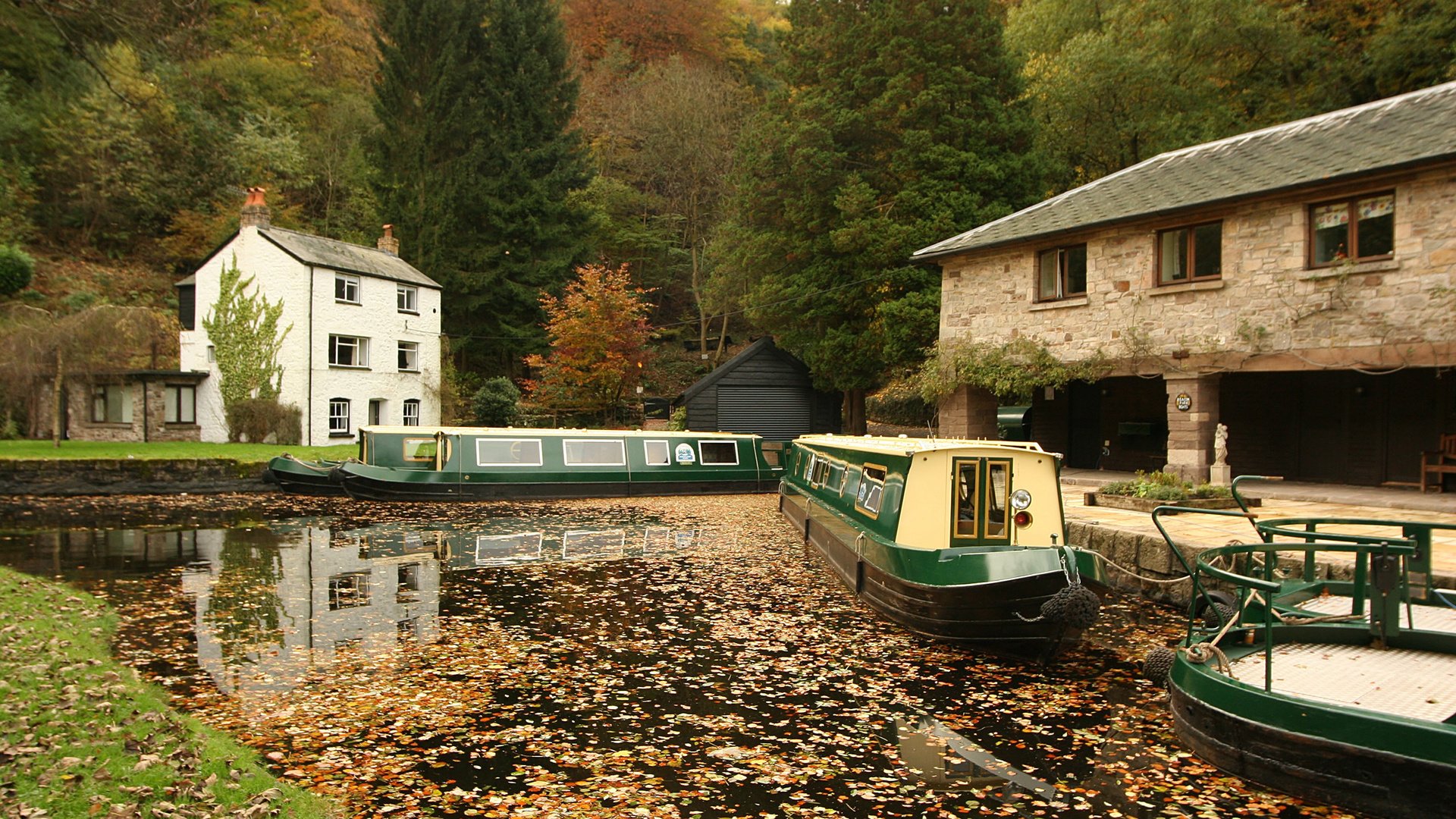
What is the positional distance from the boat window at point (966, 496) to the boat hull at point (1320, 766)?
11.7 ft

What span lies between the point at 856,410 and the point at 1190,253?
1355 cm

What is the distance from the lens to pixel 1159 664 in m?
7.41

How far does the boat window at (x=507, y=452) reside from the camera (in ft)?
68.6

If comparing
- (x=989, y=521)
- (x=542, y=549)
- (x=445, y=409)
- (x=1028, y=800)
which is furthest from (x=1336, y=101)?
(x=445, y=409)

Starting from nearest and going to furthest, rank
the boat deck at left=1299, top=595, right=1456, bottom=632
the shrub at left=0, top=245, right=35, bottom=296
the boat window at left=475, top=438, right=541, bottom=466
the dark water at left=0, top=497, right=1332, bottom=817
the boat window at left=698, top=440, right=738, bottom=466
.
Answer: the dark water at left=0, top=497, right=1332, bottom=817 → the boat deck at left=1299, top=595, right=1456, bottom=632 → the boat window at left=475, top=438, right=541, bottom=466 → the boat window at left=698, top=440, right=738, bottom=466 → the shrub at left=0, top=245, right=35, bottom=296

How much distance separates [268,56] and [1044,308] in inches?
1604

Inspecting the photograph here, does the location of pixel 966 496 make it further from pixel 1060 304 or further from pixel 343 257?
pixel 343 257

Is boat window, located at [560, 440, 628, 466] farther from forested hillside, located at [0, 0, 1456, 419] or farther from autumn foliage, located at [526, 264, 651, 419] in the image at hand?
autumn foliage, located at [526, 264, 651, 419]

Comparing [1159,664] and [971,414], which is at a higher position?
[971,414]

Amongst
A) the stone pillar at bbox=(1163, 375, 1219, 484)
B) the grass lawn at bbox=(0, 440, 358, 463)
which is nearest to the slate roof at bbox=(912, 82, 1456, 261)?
the stone pillar at bbox=(1163, 375, 1219, 484)

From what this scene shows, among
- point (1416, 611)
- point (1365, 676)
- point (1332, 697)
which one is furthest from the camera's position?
point (1416, 611)

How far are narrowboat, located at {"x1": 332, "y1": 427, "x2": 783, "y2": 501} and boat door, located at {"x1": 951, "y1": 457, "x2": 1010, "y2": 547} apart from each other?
45.1 feet

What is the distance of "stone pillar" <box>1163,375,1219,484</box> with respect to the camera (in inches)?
619

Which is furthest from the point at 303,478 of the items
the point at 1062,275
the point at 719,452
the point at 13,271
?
the point at 1062,275
